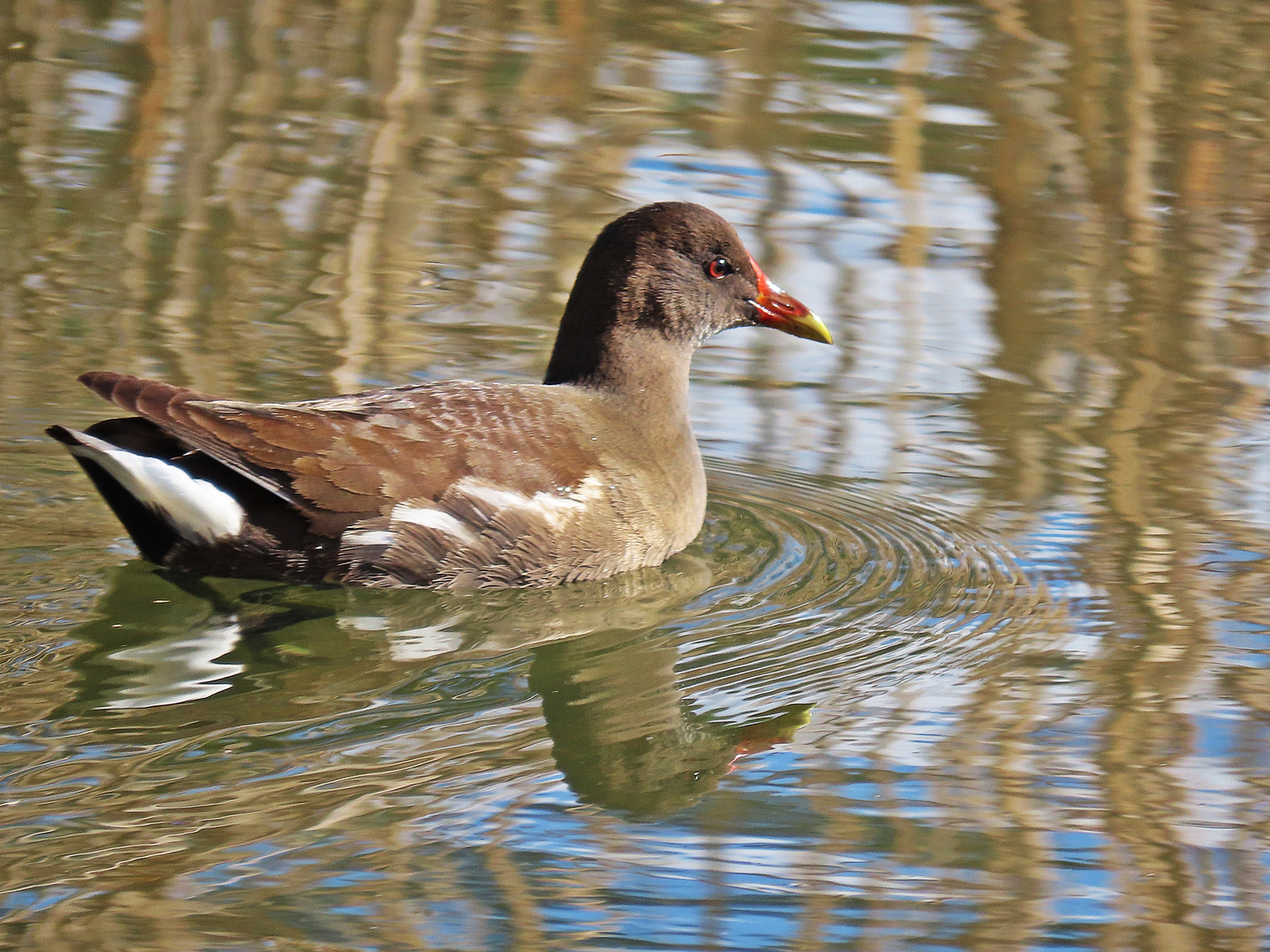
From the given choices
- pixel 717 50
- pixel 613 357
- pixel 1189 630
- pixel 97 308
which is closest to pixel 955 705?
pixel 1189 630

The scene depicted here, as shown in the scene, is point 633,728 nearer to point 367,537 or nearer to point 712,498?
point 367,537

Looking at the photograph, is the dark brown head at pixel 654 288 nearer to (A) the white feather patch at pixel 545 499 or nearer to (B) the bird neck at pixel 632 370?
(B) the bird neck at pixel 632 370

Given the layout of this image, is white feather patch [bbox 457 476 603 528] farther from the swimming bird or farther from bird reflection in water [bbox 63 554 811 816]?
bird reflection in water [bbox 63 554 811 816]

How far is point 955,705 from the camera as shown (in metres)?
4.46

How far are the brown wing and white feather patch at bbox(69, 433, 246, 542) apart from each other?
0.41ft

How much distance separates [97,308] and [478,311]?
1.46 meters

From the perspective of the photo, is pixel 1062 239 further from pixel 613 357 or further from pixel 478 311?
pixel 613 357

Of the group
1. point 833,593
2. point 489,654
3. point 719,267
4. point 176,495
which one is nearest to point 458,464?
point 489,654

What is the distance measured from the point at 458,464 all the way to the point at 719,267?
4.19 ft

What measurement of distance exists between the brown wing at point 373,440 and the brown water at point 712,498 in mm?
332

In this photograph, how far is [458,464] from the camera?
16.2ft

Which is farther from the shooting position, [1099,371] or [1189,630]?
[1099,371]

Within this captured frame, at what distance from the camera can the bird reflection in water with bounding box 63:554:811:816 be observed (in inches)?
163

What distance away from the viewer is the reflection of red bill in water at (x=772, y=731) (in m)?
4.21
